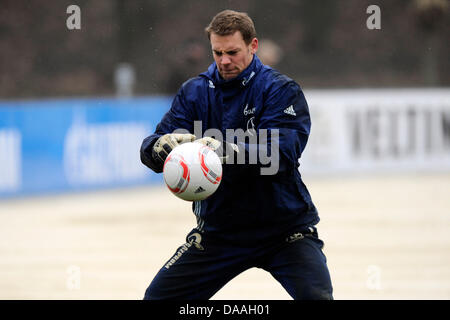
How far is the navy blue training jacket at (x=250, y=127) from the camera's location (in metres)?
5.70

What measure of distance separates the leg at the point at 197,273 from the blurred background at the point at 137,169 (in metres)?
2.67

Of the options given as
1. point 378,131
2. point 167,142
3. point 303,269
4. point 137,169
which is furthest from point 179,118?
point 378,131

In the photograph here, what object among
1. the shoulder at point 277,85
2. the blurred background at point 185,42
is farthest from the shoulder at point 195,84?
the blurred background at point 185,42

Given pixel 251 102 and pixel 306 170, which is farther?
pixel 306 170

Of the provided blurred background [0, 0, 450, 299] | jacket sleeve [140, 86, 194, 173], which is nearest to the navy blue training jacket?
jacket sleeve [140, 86, 194, 173]

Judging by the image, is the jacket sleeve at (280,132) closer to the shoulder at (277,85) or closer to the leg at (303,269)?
the shoulder at (277,85)

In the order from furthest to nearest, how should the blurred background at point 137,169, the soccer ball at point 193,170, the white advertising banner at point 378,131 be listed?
the white advertising banner at point 378,131, the blurred background at point 137,169, the soccer ball at point 193,170

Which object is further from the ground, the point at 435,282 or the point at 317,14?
the point at 317,14

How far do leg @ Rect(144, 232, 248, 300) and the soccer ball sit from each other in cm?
69

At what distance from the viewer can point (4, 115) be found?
14867 mm

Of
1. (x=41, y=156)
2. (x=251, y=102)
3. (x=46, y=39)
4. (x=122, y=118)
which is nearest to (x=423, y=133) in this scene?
(x=122, y=118)

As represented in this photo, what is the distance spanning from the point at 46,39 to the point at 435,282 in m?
25.6

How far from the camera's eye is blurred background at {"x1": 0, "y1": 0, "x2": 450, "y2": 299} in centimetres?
966
